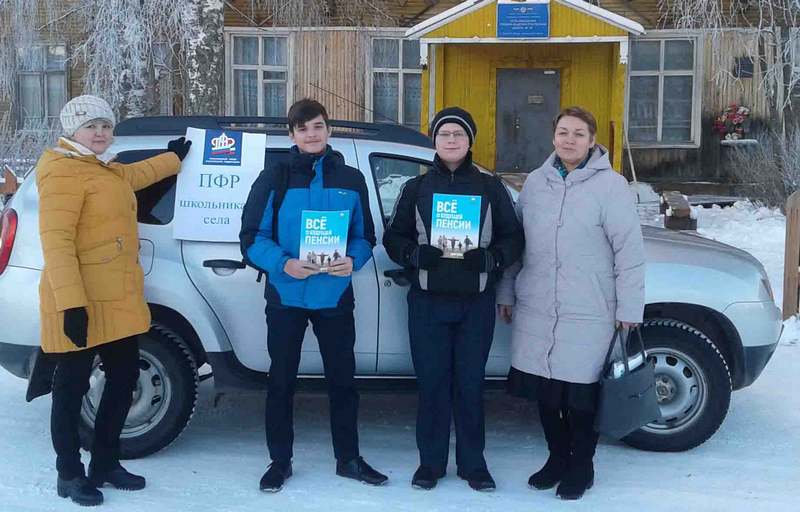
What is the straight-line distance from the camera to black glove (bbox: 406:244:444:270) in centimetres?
450

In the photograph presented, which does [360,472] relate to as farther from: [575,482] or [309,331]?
[575,482]

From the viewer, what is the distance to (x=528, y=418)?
6.07m

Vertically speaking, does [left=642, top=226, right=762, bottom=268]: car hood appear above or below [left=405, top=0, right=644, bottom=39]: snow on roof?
below

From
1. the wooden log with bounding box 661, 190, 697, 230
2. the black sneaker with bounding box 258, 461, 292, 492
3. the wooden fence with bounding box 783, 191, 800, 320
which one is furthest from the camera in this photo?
the wooden log with bounding box 661, 190, 697, 230

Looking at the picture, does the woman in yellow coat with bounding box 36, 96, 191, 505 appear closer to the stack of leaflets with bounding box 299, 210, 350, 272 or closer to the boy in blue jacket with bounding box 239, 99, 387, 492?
the boy in blue jacket with bounding box 239, 99, 387, 492

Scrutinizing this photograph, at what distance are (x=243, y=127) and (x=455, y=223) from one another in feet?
4.98

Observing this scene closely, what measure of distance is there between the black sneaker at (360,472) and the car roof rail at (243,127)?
175 cm

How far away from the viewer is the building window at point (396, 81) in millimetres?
17109

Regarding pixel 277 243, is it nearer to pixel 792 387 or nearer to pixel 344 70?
pixel 792 387

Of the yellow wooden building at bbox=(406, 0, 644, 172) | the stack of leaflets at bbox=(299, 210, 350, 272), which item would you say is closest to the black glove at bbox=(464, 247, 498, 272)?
the stack of leaflets at bbox=(299, 210, 350, 272)

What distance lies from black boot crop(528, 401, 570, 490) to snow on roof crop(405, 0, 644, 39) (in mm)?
10138

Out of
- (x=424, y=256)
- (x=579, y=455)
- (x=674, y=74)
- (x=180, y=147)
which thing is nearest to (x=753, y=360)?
(x=579, y=455)

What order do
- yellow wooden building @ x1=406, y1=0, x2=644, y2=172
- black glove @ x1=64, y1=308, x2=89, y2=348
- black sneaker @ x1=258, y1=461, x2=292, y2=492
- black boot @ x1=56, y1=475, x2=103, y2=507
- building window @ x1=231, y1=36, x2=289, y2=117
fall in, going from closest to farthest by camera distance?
black glove @ x1=64, y1=308, x2=89, y2=348, black boot @ x1=56, y1=475, x2=103, y2=507, black sneaker @ x1=258, y1=461, x2=292, y2=492, yellow wooden building @ x1=406, y1=0, x2=644, y2=172, building window @ x1=231, y1=36, x2=289, y2=117

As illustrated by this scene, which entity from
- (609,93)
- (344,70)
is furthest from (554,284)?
(344,70)
